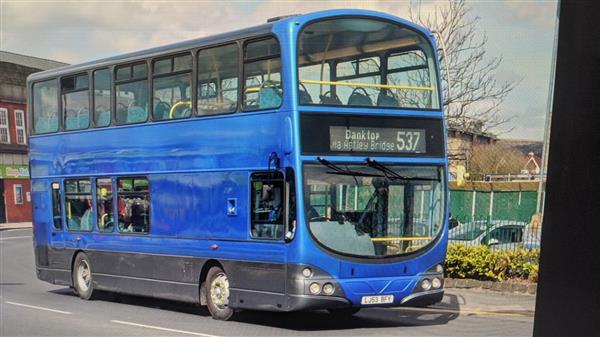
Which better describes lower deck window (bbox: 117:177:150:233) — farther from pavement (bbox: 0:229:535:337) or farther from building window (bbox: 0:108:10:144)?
building window (bbox: 0:108:10:144)

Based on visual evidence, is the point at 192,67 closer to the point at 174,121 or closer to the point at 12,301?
the point at 174,121

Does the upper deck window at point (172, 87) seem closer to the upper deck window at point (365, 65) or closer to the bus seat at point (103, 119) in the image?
the bus seat at point (103, 119)

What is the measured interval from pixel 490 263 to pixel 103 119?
7702 mm

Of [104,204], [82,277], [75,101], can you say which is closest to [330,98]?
[104,204]

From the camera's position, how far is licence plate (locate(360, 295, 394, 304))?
26.2 ft

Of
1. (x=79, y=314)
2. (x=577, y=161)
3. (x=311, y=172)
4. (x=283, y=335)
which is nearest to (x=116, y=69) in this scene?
(x=79, y=314)

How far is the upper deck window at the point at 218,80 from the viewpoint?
909cm

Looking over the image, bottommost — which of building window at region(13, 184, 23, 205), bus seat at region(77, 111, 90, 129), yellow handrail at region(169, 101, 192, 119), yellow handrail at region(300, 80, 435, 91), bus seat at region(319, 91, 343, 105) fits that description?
building window at region(13, 184, 23, 205)

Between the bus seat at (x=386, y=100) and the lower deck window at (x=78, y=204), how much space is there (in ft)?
20.0

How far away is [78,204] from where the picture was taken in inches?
478

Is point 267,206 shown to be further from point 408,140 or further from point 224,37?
point 224,37

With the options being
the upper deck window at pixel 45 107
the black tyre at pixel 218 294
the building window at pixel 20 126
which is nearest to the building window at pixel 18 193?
the building window at pixel 20 126

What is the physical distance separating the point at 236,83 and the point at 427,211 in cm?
329

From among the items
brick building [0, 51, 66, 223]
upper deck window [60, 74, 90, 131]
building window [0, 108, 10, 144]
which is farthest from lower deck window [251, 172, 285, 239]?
building window [0, 108, 10, 144]
